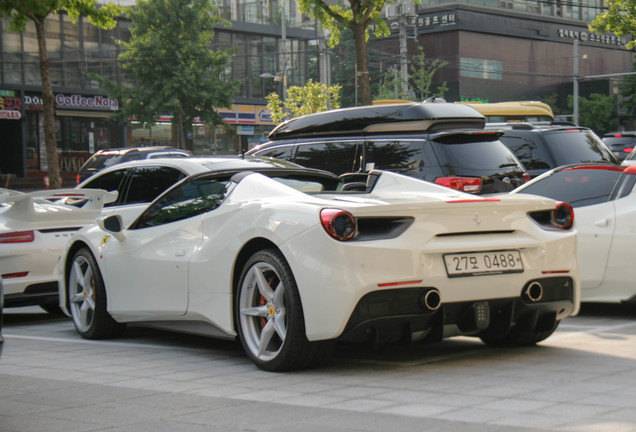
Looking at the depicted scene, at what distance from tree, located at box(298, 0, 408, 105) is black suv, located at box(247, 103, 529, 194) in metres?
9.25

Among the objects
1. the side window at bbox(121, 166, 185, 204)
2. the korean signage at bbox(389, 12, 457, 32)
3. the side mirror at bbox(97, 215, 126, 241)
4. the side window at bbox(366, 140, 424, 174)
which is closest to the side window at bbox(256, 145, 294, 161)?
the side window at bbox(366, 140, 424, 174)

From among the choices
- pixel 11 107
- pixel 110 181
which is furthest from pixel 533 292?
pixel 11 107

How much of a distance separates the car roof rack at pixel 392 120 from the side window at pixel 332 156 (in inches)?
8.0

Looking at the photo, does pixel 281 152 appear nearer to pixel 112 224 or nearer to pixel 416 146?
pixel 416 146

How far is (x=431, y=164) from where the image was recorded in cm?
1071

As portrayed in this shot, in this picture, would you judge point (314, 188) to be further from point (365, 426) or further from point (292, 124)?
point (292, 124)

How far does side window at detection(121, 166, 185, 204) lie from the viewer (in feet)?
30.6

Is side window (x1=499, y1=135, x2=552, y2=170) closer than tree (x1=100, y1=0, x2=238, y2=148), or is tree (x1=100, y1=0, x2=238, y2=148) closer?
side window (x1=499, y1=135, x2=552, y2=170)

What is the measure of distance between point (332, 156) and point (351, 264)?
719cm

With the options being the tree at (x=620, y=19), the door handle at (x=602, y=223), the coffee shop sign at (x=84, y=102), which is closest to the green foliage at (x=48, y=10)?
the door handle at (x=602, y=223)

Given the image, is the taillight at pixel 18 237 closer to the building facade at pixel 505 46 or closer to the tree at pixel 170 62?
the tree at pixel 170 62

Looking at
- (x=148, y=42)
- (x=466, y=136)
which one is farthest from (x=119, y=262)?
(x=148, y=42)

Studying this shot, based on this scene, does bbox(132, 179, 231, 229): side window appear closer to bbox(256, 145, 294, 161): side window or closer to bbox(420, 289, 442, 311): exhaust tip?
bbox(420, 289, 442, 311): exhaust tip

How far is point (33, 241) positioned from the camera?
359 inches
